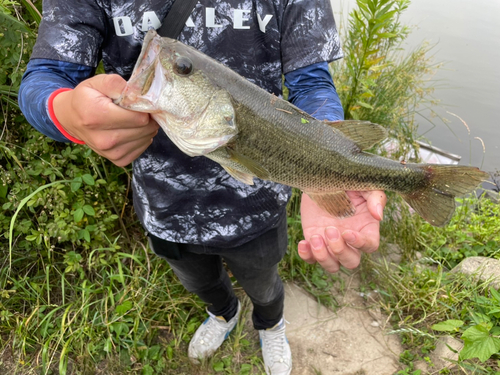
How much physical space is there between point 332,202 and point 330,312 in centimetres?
188

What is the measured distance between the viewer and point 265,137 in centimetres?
149

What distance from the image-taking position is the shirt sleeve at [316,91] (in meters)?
1.67

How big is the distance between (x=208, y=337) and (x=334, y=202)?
174 centimetres

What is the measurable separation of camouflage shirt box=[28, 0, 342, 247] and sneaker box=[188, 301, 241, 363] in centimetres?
119

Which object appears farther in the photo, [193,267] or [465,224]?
[465,224]

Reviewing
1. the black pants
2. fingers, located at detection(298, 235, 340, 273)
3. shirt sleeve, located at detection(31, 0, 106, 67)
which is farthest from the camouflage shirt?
fingers, located at detection(298, 235, 340, 273)

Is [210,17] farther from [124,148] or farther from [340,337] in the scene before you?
[340,337]

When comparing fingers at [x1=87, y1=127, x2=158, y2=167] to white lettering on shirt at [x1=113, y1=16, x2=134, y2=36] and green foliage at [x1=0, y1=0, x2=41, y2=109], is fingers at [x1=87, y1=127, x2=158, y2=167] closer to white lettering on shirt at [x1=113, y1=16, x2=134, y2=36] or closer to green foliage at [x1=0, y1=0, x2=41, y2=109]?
white lettering on shirt at [x1=113, y1=16, x2=134, y2=36]

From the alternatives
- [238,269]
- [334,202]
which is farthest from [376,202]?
[238,269]

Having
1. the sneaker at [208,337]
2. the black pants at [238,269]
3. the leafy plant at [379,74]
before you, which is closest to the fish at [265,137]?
the black pants at [238,269]

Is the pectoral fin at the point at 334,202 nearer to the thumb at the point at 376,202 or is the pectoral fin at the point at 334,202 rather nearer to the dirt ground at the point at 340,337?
the thumb at the point at 376,202

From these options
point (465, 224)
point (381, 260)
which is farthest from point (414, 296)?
point (465, 224)

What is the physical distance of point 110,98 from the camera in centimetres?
123

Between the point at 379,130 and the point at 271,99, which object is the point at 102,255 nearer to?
the point at 271,99
